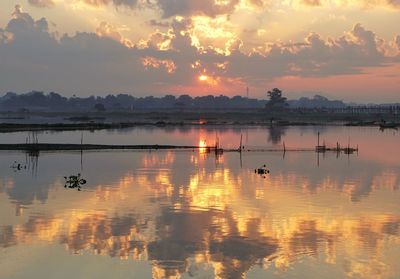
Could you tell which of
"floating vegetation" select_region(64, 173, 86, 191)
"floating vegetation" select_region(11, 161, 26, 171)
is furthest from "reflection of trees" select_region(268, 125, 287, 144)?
"floating vegetation" select_region(64, 173, 86, 191)

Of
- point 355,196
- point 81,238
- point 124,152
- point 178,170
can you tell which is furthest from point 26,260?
point 124,152

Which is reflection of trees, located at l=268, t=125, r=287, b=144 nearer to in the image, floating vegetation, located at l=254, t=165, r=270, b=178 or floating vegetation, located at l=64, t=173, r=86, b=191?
floating vegetation, located at l=254, t=165, r=270, b=178

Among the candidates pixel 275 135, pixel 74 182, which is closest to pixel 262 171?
pixel 74 182

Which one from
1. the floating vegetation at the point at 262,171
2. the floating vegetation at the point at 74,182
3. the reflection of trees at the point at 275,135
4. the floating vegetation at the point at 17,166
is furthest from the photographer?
the reflection of trees at the point at 275,135

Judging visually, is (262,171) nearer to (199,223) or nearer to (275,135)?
(199,223)

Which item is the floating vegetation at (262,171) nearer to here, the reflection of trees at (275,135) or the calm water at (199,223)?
the calm water at (199,223)

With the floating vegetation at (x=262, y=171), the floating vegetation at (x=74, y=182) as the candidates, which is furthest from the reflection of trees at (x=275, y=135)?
the floating vegetation at (x=74, y=182)

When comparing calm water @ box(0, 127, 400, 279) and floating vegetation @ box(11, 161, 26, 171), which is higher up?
floating vegetation @ box(11, 161, 26, 171)

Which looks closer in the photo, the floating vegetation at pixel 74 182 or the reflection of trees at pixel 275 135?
the floating vegetation at pixel 74 182

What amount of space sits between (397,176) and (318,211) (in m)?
22.0

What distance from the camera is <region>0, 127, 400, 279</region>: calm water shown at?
78.2ft

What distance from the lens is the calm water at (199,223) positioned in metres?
23.8

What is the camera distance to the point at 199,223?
31.6 m

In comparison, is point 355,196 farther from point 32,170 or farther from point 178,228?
point 32,170
